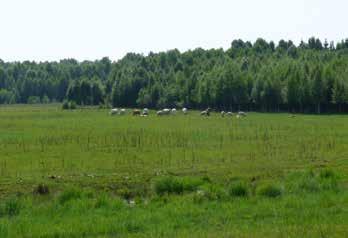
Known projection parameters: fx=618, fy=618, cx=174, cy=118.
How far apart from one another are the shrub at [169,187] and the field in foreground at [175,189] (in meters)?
0.04

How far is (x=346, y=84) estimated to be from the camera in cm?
10319

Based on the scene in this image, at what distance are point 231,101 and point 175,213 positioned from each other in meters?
116

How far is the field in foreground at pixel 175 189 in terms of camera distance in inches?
624

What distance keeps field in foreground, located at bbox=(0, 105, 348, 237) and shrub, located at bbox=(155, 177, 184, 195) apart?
4 centimetres

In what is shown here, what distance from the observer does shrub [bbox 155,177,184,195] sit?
73.6 ft

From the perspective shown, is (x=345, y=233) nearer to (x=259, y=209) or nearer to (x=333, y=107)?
(x=259, y=209)

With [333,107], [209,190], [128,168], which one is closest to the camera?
[209,190]

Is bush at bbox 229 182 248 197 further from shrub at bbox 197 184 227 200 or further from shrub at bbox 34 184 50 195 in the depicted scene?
shrub at bbox 34 184 50 195

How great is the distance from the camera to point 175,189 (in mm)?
22438

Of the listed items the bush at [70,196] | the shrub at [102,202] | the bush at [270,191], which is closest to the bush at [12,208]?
the bush at [70,196]

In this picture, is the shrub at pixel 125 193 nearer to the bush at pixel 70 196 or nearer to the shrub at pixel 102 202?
the bush at pixel 70 196

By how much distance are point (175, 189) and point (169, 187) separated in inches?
9.9

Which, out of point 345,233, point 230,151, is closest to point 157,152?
point 230,151

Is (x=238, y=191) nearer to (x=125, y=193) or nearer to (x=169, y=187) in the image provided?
(x=169, y=187)
